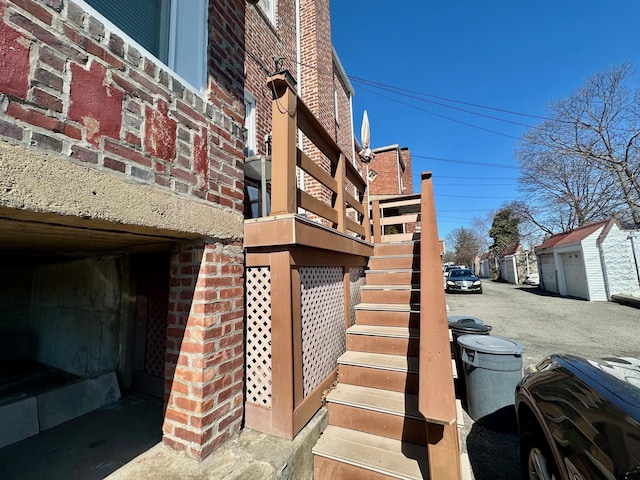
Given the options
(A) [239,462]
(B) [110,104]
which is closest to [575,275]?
(A) [239,462]

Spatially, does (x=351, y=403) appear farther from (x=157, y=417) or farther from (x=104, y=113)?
(x=104, y=113)

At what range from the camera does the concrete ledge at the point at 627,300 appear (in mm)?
11078

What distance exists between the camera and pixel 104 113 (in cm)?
157

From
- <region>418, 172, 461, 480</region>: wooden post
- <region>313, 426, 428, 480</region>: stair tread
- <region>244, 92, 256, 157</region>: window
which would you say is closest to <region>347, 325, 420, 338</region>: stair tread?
<region>418, 172, 461, 480</region>: wooden post

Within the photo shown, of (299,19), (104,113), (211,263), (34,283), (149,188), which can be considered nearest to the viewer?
(104,113)

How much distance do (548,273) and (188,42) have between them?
73.8ft

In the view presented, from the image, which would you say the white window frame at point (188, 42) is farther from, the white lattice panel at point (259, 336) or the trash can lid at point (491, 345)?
the trash can lid at point (491, 345)

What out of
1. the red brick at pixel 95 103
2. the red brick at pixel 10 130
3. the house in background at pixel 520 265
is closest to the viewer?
the red brick at pixel 10 130

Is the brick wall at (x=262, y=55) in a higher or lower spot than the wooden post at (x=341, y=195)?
higher

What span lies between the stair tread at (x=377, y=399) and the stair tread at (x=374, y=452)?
0.82 feet

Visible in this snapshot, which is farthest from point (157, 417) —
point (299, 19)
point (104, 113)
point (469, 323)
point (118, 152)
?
point (299, 19)

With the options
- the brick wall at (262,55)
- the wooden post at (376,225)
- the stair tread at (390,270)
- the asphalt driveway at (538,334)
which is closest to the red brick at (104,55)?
the stair tread at (390,270)

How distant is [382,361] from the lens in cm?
327

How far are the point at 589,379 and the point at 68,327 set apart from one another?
205 inches
